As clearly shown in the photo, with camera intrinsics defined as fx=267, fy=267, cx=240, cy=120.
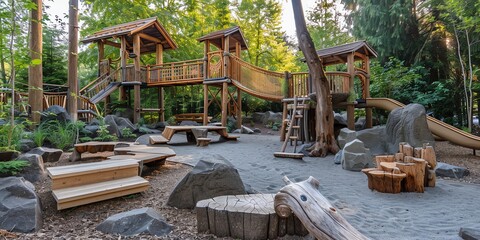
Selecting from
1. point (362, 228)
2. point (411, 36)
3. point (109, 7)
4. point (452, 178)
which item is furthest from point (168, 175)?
point (109, 7)

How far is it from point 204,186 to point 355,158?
417 centimetres

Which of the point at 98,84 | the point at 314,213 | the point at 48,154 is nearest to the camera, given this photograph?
the point at 314,213

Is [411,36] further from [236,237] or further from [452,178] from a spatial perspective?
[236,237]

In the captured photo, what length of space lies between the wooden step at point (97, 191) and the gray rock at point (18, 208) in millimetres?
217

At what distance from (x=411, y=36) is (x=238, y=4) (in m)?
13.9

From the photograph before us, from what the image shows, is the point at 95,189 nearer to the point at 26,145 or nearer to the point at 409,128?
the point at 26,145

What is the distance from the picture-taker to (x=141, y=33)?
49.8 ft

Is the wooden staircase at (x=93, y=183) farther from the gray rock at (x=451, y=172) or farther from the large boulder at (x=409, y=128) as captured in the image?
the large boulder at (x=409, y=128)

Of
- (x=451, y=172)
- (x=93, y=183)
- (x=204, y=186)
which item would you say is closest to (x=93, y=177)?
(x=93, y=183)

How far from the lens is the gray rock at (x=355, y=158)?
6.14 m

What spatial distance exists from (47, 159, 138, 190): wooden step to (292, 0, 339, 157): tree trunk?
567 centimetres

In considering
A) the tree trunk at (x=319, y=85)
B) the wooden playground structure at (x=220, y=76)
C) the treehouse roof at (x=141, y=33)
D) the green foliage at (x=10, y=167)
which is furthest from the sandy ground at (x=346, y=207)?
the treehouse roof at (x=141, y=33)

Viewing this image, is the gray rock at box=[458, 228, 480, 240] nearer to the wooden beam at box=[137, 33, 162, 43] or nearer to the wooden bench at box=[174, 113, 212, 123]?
the wooden bench at box=[174, 113, 212, 123]

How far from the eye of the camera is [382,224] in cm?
315
